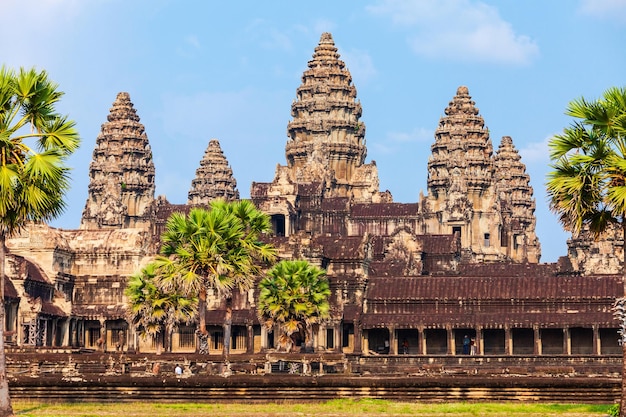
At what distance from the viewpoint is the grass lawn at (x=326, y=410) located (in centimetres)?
4219

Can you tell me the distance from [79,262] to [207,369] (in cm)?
4527

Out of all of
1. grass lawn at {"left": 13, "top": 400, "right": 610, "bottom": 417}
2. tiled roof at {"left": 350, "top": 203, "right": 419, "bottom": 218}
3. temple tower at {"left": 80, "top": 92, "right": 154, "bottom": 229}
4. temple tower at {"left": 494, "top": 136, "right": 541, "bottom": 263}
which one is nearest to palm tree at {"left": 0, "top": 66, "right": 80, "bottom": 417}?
grass lawn at {"left": 13, "top": 400, "right": 610, "bottom": 417}

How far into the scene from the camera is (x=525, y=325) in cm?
9438

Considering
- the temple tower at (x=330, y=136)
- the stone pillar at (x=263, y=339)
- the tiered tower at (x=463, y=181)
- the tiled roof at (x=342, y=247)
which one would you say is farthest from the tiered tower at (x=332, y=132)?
the stone pillar at (x=263, y=339)

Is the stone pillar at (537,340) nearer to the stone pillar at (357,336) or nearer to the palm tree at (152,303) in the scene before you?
the stone pillar at (357,336)

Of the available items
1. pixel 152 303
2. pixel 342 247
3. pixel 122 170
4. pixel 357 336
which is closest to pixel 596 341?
pixel 357 336

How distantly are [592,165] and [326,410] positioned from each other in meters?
10.1

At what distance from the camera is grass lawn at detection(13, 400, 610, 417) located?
4219 centimetres

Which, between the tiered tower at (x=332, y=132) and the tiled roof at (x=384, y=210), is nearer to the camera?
the tiled roof at (x=384, y=210)

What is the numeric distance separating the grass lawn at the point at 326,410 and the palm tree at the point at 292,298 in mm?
36413

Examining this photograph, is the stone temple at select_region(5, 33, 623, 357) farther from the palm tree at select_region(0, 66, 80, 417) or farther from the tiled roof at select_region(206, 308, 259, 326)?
the palm tree at select_region(0, 66, 80, 417)

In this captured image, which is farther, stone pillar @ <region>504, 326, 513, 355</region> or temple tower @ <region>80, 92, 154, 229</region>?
temple tower @ <region>80, 92, 154, 229</region>

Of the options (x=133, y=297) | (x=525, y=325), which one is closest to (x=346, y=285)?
(x=525, y=325)

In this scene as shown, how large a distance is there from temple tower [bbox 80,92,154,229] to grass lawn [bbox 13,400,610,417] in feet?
414
